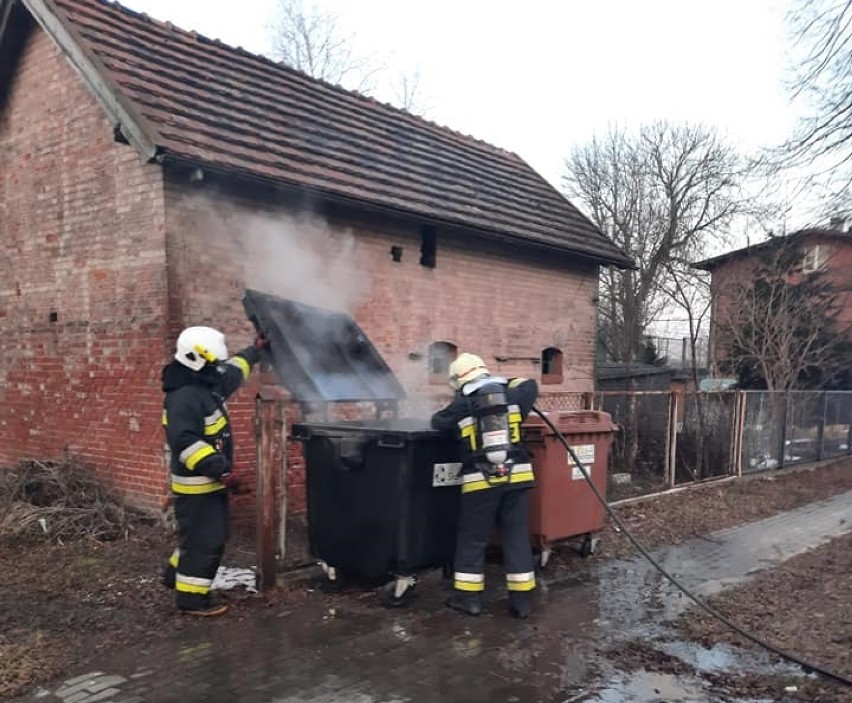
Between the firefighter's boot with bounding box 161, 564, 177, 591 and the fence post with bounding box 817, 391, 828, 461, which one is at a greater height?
the fence post with bounding box 817, 391, 828, 461

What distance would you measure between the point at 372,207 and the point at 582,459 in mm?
3900

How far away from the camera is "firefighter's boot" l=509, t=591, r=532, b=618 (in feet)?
16.9

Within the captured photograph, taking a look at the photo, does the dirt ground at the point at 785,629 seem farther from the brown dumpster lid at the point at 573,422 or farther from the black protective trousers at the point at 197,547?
the black protective trousers at the point at 197,547

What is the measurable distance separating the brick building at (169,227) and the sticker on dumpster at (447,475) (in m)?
2.78

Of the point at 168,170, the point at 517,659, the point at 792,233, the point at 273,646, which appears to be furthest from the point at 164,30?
the point at 792,233

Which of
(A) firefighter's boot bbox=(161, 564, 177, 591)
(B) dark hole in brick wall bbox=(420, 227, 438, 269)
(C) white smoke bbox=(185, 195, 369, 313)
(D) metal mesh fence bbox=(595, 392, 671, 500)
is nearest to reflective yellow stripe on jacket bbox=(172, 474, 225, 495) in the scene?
(A) firefighter's boot bbox=(161, 564, 177, 591)

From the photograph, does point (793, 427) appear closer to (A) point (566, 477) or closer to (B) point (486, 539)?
(A) point (566, 477)

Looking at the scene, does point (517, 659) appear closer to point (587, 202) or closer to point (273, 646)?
point (273, 646)

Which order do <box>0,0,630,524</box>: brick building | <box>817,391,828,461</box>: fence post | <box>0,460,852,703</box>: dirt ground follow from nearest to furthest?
1. <box>0,460,852,703</box>: dirt ground
2. <box>0,0,630,524</box>: brick building
3. <box>817,391,828,461</box>: fence post

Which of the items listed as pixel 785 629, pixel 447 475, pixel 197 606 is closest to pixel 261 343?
pixel 447 475

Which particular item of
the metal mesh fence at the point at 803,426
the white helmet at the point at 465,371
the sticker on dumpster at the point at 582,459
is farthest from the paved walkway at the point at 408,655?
the metal mesh fence at the point at 803,426

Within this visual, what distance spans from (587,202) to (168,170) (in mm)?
24861

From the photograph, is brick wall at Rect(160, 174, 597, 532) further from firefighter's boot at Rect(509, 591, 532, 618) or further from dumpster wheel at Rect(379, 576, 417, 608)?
firefighter's boot at Rect(509, 591, 532, 618)

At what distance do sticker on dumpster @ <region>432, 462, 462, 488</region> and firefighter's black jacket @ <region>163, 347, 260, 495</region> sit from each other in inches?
57.9
